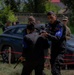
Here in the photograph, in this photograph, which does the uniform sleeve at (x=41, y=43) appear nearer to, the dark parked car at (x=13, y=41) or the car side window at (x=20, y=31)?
the dark parked car at (x=13, y=41)

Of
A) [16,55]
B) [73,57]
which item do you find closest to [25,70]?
[73,57]

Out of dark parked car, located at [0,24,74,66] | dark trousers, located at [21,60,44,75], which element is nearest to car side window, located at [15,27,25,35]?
dark parked car, located at [0,24,74,66]

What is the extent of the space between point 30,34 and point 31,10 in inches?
2342

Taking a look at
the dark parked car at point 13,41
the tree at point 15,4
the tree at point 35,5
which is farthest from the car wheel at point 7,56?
the tree at point 35,5

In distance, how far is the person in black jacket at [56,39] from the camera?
8.20 meters

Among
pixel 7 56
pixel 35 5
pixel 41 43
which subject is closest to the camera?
pixel 41 43

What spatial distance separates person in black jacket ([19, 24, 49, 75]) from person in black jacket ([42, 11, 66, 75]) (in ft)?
0.89

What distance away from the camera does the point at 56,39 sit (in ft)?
26.5

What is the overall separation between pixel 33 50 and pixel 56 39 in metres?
0.53

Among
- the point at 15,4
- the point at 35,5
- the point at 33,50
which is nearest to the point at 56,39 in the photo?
the point at 33,50

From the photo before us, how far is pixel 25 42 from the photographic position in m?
8.02

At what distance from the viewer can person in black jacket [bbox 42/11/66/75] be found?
8195 millimetres

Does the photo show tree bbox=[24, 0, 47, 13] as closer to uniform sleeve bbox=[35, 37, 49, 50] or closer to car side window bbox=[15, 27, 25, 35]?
car side window bbox=[15, 27, 25, 35]

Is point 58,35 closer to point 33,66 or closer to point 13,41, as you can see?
point 33,66
